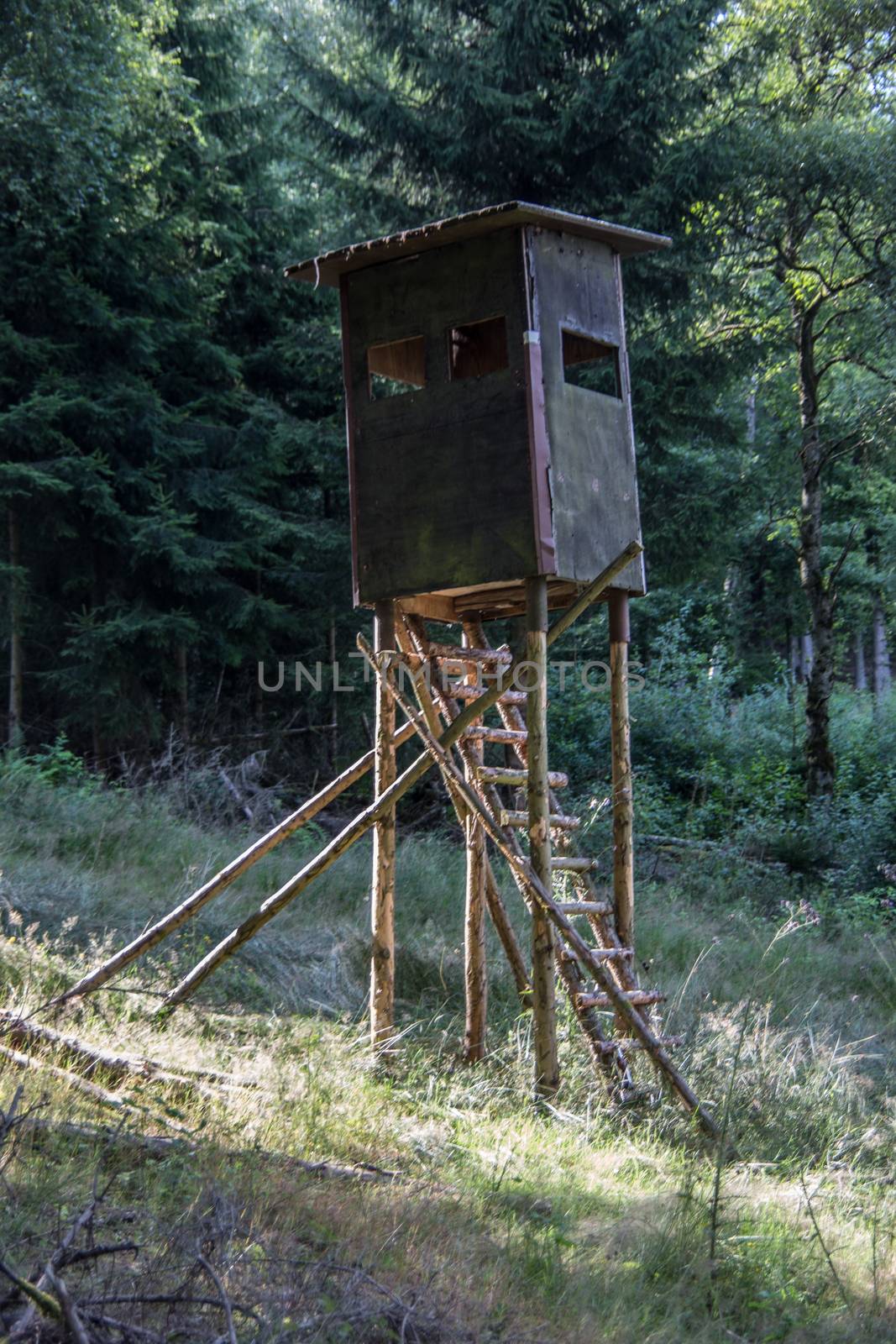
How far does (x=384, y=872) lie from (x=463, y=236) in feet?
14.7

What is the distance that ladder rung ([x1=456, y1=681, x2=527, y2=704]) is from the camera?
9367 mm

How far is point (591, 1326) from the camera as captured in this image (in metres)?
5.39

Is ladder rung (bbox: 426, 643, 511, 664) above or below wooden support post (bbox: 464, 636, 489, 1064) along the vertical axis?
above

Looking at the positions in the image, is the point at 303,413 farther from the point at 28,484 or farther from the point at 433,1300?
the point at 433,1300

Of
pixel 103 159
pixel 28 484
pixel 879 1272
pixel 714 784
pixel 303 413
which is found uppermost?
pixel 103 159

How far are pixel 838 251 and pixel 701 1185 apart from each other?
13.6 meters

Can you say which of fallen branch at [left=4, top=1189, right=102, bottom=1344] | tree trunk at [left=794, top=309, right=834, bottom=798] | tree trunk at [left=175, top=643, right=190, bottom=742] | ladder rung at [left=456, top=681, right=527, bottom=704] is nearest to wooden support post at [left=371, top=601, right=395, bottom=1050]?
ladder rung at [left=456, top=681, right=527, bottom=704]

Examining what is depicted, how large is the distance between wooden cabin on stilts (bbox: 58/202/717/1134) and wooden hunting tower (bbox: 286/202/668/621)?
0.05 feet

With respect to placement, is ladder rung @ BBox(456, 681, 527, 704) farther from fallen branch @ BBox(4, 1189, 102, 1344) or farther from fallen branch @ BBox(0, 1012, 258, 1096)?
fallen branch @ BBox(4, 1189, 102, 1344)

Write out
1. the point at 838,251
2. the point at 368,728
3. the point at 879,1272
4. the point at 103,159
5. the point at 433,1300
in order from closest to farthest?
the point at 433,1300
the point at 879,1272
the point at 103,159
the point at 838,251
the point at 368,728

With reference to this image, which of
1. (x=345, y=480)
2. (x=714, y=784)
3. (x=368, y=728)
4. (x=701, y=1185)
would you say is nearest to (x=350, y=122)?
(x=345, y=480)

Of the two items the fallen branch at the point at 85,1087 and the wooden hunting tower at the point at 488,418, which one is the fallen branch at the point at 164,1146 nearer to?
the fallen branch at the point at 85,1087

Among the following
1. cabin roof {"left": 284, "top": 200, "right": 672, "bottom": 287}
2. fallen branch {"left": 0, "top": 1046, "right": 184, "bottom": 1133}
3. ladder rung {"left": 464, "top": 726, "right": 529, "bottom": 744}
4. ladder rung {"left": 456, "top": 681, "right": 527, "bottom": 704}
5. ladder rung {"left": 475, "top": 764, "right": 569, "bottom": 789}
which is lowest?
fallen branch {"left": 0, "top": 1046, "right": 184, "bottom": 1133}

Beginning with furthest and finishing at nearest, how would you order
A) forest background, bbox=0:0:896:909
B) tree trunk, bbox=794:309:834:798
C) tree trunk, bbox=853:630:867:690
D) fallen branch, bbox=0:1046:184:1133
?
tree trunk, bbox=853:630:867:690 < tree trunk, bbox=794:309:834:798 < forest background, bbox=0:0:896:909 < fallen branch, bbox=0:1046:184:1133
